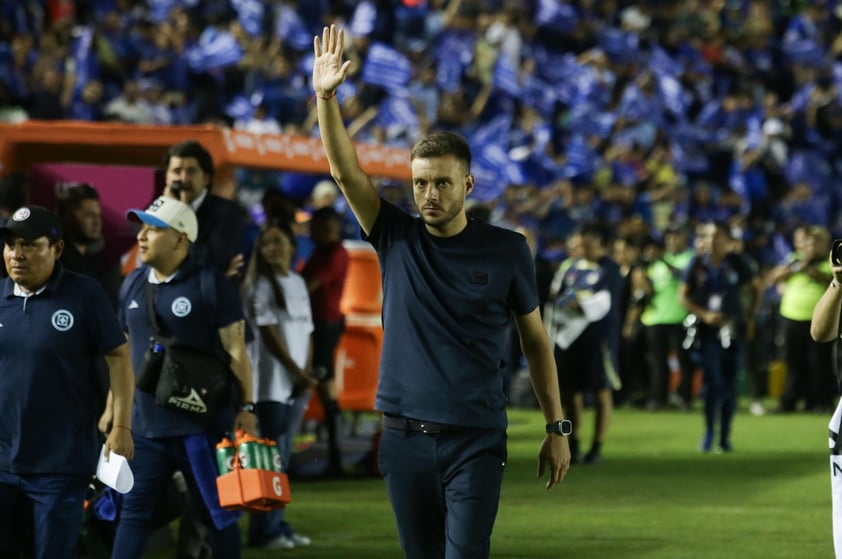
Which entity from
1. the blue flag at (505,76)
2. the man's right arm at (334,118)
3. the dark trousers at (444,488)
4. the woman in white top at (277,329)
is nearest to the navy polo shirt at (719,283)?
the woman in white top at (277,329)

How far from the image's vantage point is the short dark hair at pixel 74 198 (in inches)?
349

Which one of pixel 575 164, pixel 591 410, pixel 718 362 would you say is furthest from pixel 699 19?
pixel 718 362

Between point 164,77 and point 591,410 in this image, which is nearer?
point 591,410

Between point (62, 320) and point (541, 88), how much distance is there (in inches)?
860

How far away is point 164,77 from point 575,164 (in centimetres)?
696

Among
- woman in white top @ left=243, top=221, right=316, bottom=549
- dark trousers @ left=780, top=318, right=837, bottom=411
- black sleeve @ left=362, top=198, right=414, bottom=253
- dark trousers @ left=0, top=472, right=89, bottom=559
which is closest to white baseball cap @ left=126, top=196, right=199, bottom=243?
dark trousers @ left=0, top=472, right=89, bottom=559

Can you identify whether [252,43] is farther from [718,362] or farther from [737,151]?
[718,362]

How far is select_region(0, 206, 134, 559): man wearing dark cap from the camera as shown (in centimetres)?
666

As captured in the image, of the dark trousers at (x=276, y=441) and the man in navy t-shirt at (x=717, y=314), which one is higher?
the man in navy t-shirt at (x=717, y=314)

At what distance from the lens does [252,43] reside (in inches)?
970

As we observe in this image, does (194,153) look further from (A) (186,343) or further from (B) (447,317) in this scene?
(B) (447,317)

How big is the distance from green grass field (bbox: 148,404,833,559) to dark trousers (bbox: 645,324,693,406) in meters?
3.10

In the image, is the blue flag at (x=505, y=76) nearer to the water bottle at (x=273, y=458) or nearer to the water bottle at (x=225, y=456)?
the water bottle at (x=273, y=458)

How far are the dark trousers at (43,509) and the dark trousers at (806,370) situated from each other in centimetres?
1489
